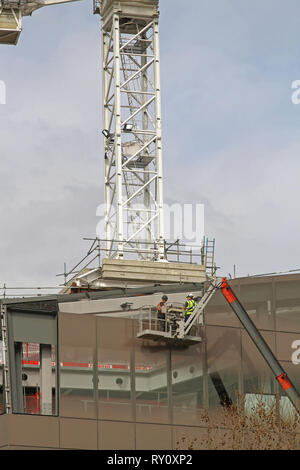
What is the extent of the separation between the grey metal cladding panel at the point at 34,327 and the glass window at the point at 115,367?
2123 millimetres

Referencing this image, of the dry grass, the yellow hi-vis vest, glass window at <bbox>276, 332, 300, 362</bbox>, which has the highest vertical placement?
the yellow hi-vis vest

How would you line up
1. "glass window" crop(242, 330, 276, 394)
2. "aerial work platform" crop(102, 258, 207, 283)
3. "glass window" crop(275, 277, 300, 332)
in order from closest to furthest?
1. "glass window" crop(242, 330, 276, 394)
2. "glass window" crop(275, 277, 300, 332)
3. "aerial work platform" crop(102, 258, 207, 283)

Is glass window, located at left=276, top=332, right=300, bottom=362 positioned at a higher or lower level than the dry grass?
higher

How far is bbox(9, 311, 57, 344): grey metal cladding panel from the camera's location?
191ft

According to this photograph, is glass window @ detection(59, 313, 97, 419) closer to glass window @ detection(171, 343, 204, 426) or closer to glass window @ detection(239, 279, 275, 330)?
glass window @ detection(171, 343, 204, 426)

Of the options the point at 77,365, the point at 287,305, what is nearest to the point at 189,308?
the point at 287,305

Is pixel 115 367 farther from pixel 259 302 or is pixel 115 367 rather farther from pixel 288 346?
pixel 288 346

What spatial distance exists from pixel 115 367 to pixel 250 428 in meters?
6.92

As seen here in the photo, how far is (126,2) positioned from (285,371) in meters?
28.2

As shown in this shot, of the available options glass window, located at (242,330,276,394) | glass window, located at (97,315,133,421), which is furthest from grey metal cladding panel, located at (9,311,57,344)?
glass window, located at (242,330,276,394)

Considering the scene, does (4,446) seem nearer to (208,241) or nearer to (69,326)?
(69,326)

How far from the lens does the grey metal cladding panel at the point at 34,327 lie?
58.2 meters

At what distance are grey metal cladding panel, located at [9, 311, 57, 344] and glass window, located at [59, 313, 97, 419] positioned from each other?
→ 64 centimetres
